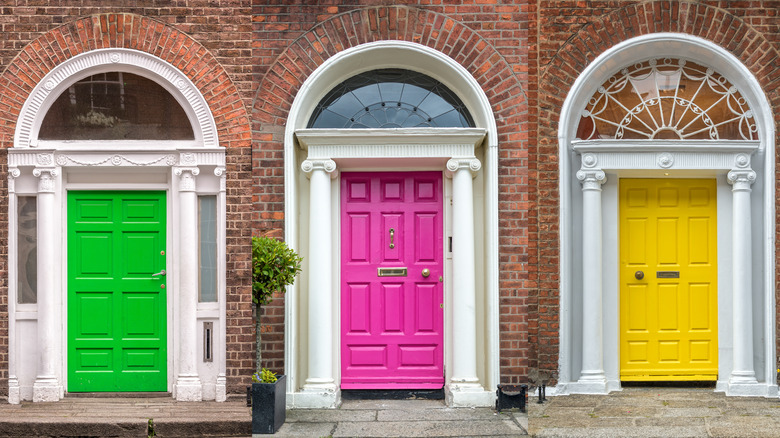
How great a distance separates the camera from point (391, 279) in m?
6.75

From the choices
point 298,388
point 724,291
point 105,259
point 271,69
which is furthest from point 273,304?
point 724,291

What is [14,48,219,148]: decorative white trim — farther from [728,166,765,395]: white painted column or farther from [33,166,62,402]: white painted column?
[728,166,765,395]: white painted column

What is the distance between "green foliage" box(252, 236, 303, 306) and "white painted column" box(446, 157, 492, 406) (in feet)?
4.36

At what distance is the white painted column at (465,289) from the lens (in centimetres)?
641

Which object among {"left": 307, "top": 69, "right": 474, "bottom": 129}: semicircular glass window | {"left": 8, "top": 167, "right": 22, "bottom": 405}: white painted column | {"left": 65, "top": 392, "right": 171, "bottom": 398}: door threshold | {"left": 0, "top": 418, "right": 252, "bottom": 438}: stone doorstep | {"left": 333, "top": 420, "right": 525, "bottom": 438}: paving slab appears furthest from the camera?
{"left": 307, "top": 69, "right": 474, "bottom": 129}: semicircular glass window

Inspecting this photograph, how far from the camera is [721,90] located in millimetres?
6758

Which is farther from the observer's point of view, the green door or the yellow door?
Answer: the yellow door

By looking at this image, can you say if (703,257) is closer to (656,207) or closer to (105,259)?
(656,207)

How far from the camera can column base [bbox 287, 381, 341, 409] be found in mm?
6359

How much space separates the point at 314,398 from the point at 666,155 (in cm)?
340

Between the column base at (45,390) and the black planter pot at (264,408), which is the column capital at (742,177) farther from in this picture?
the column base at (45,390)

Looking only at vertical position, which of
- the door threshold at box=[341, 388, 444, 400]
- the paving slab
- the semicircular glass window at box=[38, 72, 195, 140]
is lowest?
the paving slab

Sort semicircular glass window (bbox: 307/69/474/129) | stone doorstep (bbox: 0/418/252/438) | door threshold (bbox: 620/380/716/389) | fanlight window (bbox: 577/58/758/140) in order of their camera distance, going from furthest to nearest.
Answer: door threshold (bbox: 620/380/716/389), fanlight window (bbox: 577/58/758/140), semicircular glass window (bbox: 307/69/474/129), stone doorstep (bbox: 0/418/252/438)

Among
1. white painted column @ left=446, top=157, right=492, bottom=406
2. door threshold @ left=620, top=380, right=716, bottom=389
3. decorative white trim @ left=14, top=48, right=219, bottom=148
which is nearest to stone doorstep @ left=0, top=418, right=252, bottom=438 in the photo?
white painted column @ left=446, top=157, right=492, bottom=406
